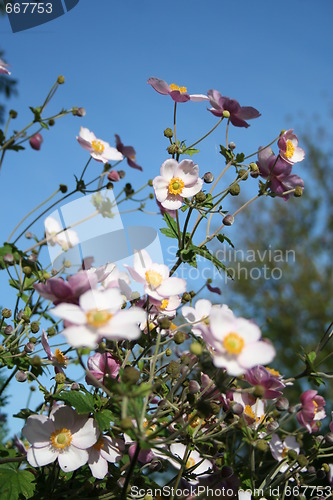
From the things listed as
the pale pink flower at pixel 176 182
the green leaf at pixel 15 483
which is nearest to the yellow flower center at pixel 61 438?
the green leaf at pixel 15 483

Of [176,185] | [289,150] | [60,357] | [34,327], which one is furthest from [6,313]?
[289,150]

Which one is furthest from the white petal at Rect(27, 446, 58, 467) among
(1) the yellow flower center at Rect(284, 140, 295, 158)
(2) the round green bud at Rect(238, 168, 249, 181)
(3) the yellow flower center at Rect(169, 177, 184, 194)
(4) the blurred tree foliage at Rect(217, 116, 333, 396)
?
(4) the blurred tree foliage at Rect(217, 116, 333, 396)

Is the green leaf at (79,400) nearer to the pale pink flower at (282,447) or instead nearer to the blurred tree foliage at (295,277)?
the pale pink flower at (282,447)

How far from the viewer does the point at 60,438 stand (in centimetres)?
92

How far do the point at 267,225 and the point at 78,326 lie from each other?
932 cm

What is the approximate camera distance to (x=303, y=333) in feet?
29.6

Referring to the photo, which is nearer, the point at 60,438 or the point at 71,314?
the point at 71,314

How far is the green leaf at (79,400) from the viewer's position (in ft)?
2.96

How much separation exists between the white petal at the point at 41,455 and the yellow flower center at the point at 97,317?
1.23ft

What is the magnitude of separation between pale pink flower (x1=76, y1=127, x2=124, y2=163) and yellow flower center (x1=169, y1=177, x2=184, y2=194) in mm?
124

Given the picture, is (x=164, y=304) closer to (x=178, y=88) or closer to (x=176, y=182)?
(x=176, y=182)

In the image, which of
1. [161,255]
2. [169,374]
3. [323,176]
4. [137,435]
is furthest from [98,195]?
[323,176]

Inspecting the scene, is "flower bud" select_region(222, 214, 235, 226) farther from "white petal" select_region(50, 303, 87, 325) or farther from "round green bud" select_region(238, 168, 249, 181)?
"white petal" select_region(50, 303, 87, 325)

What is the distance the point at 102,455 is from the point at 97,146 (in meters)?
0.62
